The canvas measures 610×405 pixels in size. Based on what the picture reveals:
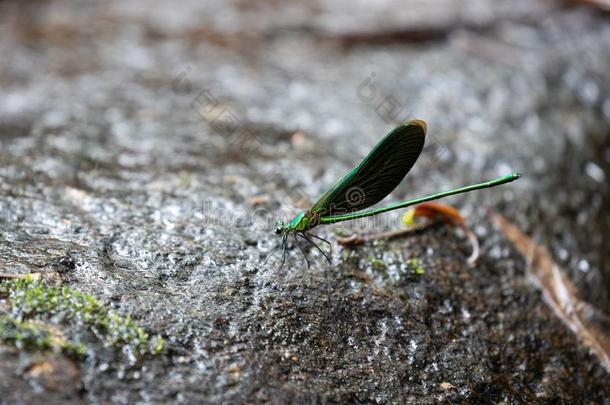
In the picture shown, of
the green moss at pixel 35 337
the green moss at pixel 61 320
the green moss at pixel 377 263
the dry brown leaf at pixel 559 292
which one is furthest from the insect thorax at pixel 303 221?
the dry brown leaf at pixel 559 292

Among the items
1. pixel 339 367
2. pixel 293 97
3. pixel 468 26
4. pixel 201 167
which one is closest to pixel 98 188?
pixel 201 167

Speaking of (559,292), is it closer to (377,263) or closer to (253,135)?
(377,263)

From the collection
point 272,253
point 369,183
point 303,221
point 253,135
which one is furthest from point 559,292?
point 253,135

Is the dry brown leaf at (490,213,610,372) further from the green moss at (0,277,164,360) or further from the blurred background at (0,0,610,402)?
the green moss at (0,277,164,360)

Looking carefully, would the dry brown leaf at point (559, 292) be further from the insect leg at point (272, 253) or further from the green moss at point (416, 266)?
the insect leg at point (272, 253)

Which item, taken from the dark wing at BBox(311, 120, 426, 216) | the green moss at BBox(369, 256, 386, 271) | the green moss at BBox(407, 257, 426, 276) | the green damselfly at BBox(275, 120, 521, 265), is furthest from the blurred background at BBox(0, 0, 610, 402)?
the dark wing at BBox(311, 120, 426, 216)

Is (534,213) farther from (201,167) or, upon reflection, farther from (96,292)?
(96,292)
